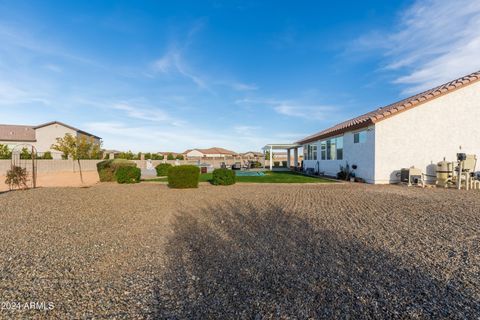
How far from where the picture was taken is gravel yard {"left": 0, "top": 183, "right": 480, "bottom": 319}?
2.67 m

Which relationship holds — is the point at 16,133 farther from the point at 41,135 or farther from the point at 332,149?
the point at 332,149

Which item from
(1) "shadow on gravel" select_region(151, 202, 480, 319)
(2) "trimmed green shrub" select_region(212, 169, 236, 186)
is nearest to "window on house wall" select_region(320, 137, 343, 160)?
(2) "trimmed green shrub" select_region(212, 169, 236, 186)

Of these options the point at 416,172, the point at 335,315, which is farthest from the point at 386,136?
the point at 335,315

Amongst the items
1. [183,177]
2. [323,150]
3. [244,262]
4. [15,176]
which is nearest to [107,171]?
[15,176]

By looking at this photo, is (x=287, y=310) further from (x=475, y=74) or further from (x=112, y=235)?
(x=475, y=74)

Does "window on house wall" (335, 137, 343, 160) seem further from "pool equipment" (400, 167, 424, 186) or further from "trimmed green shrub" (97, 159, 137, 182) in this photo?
"trimmed green shrub" (97, 159, 137, 182)

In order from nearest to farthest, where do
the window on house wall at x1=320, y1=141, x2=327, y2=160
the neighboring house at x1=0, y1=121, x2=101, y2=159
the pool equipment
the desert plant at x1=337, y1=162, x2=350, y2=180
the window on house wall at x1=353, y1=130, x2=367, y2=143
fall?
the pool equipment → the window on house wall at x1=353, y1=130, x2=367, y2=143 → the desert plant at x1=337, y1=162, x2=350, y2=180 → the window on house wall at x1=320, y1=141, x2=327, y2=160 → the neighboring house at x1=0, y1=121, x2=101, y2=159

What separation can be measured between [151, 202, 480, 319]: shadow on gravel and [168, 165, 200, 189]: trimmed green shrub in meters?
7.56

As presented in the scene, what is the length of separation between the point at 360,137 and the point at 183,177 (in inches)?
413

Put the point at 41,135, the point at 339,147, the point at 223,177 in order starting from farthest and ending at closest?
the point at 41,135, the point at 339,147, the point at 223,177

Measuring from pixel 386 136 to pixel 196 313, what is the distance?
13.3 m

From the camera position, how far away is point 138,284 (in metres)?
3.19

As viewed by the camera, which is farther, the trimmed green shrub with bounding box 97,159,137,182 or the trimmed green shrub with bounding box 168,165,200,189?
the trimmed green shrub with bounding box 97,159,137,182

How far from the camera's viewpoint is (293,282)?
3164mm
